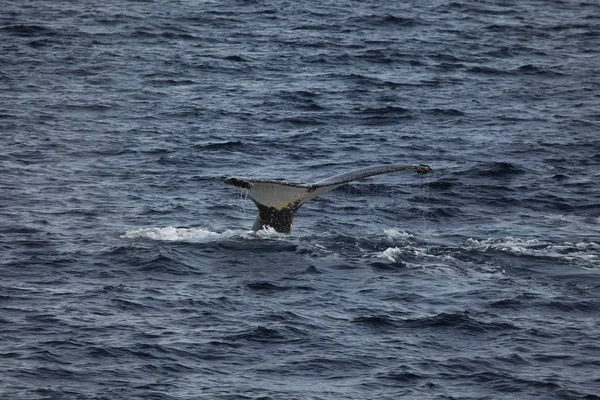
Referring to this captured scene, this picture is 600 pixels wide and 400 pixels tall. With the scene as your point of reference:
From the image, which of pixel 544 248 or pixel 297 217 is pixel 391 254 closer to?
pixel 544 248

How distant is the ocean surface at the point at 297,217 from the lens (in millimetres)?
16047

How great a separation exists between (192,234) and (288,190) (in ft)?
10.6

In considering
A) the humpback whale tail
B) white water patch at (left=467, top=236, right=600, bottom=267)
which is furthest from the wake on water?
the humpback whale tail

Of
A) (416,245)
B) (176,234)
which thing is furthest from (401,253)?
(176,234)

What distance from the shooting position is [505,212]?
24734 mm

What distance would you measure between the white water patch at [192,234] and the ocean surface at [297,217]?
2.3 inches

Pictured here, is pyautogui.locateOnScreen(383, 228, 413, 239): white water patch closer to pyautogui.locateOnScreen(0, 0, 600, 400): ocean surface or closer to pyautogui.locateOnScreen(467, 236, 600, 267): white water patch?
pyautogui.locateOnScreen(0, 0, 600, 400): ocean surface

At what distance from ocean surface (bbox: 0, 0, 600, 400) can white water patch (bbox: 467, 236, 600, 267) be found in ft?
0.23

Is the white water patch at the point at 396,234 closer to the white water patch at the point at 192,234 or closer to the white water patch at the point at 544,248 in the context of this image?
the white water patch at the point at 544,248

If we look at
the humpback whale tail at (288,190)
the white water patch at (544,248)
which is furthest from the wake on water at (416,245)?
the humpback whale tail at (288,190)

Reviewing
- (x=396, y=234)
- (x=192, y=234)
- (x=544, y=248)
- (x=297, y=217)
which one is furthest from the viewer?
(x=297, y=217)

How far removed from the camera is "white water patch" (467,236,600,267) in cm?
2092

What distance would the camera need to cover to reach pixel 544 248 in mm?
21531

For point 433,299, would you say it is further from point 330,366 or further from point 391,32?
point 391,32
